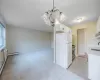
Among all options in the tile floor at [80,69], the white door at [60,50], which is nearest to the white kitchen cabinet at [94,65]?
the tile floor at [80,69]

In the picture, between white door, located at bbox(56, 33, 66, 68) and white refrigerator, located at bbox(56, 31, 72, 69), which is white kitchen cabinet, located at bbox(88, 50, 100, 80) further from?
white door, located at bbox(56, 33, 66, 68)

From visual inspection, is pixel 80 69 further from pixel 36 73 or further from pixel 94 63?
pixel 36 73

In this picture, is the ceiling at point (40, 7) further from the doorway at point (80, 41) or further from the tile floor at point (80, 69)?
the doorway at point (80, 41)

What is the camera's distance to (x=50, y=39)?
392 inches

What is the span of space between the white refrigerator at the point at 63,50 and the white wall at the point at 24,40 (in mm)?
3708

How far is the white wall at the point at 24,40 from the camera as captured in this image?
6.08 m

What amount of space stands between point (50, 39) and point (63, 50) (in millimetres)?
6274

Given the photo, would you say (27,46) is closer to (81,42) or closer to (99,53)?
(81,42)

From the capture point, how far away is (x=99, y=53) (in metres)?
2.29

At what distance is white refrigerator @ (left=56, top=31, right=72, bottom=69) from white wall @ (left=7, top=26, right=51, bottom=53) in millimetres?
3708

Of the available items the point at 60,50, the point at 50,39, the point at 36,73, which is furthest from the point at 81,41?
the point at 36,73

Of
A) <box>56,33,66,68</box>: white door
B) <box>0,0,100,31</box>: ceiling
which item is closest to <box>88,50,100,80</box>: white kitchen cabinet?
<box>56,33,66,68</box>: white door

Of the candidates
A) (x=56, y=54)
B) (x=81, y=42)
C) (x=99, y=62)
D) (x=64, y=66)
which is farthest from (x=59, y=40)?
(x=81, y=42)

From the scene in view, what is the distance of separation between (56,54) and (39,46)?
14.9 ft
